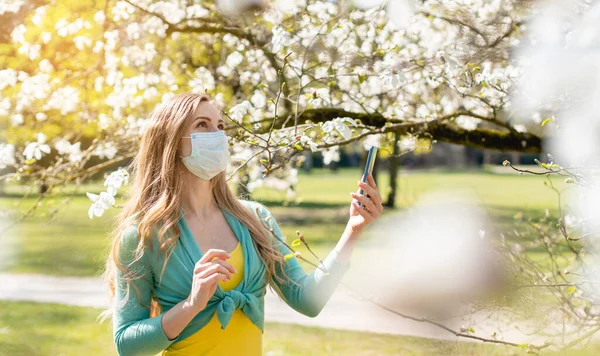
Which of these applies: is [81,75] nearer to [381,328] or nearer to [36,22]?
[36,22]

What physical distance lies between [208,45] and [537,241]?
364 centimetres

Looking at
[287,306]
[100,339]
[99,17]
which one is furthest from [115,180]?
[287,306]

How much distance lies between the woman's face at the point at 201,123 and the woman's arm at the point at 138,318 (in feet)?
0.98

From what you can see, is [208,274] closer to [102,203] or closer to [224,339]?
[224,339]

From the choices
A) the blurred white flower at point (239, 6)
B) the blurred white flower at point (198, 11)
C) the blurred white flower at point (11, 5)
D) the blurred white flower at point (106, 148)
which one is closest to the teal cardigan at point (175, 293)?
the blurred white flower at point (106, 148)

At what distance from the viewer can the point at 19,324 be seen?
735 cm

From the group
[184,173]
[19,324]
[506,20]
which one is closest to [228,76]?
[506,20]

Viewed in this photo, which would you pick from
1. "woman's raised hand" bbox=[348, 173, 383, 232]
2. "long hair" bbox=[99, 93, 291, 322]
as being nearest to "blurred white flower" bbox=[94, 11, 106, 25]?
"long hair" bbox=[99, 93, 291, 322]

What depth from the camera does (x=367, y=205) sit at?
6.72 feet

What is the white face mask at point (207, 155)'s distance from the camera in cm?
221

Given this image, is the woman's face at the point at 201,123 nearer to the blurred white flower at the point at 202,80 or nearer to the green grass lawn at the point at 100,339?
the blurred white flower at the point at 202,80

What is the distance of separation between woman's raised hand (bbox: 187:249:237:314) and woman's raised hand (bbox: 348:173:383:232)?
16.0 inches

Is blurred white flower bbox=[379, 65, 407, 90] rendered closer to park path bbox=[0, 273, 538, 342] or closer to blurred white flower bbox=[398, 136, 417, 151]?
blurred white flower bbox=[398, 136, 417, 151]

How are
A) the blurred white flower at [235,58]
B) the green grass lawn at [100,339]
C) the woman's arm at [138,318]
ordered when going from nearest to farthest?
the woman's arm at [138,318] → the blurred white flower at [235,58] → the green grass lawn at [100,339]
